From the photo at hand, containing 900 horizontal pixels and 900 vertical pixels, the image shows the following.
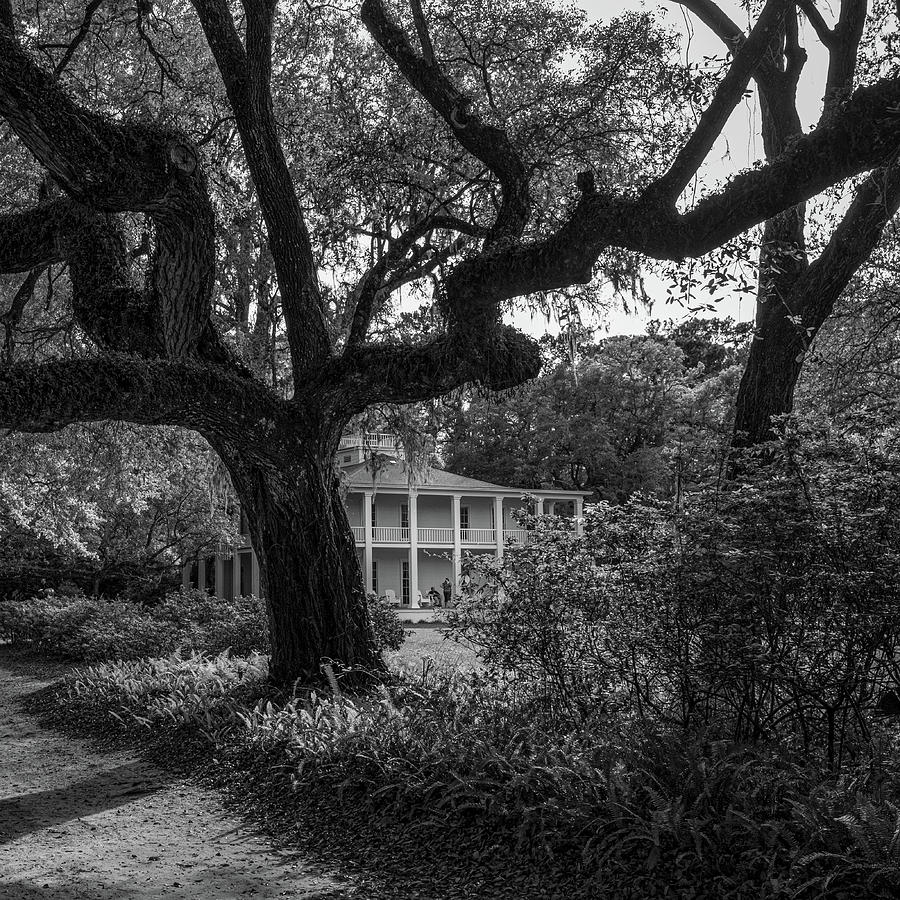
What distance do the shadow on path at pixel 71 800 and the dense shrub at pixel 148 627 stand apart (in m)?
5.54

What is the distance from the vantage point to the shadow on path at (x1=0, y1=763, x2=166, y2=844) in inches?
255

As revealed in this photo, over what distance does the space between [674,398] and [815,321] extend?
3515 centimetres

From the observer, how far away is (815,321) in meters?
8.91

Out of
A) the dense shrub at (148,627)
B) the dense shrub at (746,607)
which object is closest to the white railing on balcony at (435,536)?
the dense shrub at (148,627)

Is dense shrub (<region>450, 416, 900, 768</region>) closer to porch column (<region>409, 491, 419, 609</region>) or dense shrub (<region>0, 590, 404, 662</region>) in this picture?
dense shrub (<region>0, 590, 404, 662</region>)

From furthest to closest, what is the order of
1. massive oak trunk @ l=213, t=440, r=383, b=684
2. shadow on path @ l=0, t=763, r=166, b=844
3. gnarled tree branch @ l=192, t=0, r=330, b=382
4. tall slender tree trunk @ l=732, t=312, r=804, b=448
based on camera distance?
gnarled tree branch @ l=192, t=0, r=330, b=382 → massive oak trunk @ l=213, t=440, r=383, b=684 → tall slender tree trunk @ l=732, t=312, r=804, b=448 → shadow on path @ l=0, t=763, r=166, b=844

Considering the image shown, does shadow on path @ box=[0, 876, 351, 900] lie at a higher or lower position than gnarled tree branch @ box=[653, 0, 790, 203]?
lower

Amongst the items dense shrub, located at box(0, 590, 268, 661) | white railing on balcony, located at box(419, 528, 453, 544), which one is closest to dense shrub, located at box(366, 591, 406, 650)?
dense shrub, located at box(0, 590, 268, 661)

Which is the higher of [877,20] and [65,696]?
[877,20]

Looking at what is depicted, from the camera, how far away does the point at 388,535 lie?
1513 inches

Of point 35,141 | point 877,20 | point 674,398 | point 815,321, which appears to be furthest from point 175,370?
point 674,398

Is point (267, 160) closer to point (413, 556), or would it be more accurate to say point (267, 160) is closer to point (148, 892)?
point (148, 892)

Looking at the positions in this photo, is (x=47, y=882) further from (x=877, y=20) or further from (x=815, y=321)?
(x=877, y=20)

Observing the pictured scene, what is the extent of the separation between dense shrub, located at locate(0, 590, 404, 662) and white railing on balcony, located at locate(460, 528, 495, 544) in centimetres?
1901
